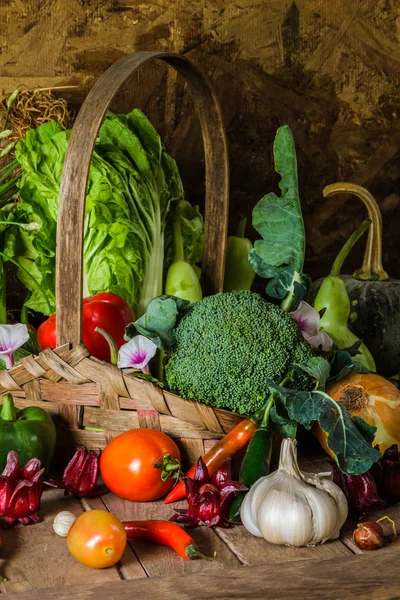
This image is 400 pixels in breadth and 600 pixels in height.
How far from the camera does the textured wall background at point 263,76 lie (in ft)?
5.64

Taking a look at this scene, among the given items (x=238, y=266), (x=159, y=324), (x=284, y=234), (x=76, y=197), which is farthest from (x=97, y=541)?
(x=238, y=266)

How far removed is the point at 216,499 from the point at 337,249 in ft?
3.48

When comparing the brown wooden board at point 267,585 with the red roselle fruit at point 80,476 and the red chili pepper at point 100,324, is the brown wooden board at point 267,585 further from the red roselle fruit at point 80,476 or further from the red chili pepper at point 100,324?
the red chili pepper at point 100,324

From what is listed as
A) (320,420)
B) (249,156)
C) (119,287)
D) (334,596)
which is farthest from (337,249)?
(334,596)

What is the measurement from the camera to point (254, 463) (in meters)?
1.13

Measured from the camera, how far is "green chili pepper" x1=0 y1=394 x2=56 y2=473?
1.16m

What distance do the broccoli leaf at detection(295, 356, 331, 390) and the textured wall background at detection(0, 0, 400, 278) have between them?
727 millimetres

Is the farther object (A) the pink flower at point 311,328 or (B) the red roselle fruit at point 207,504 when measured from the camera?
(A) the pink flower at point 311,328

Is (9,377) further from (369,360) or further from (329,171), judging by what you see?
(329,171)

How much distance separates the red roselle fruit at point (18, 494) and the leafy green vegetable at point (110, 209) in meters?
0.53

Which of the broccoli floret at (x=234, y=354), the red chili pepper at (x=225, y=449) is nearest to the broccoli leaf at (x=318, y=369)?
the broccoli floret at (x=234, y=354)

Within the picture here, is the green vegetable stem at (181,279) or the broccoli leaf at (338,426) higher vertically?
the green vegetable stem at (181,279)

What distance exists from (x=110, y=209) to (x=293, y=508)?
30.8 inches

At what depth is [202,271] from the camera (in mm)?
1616
